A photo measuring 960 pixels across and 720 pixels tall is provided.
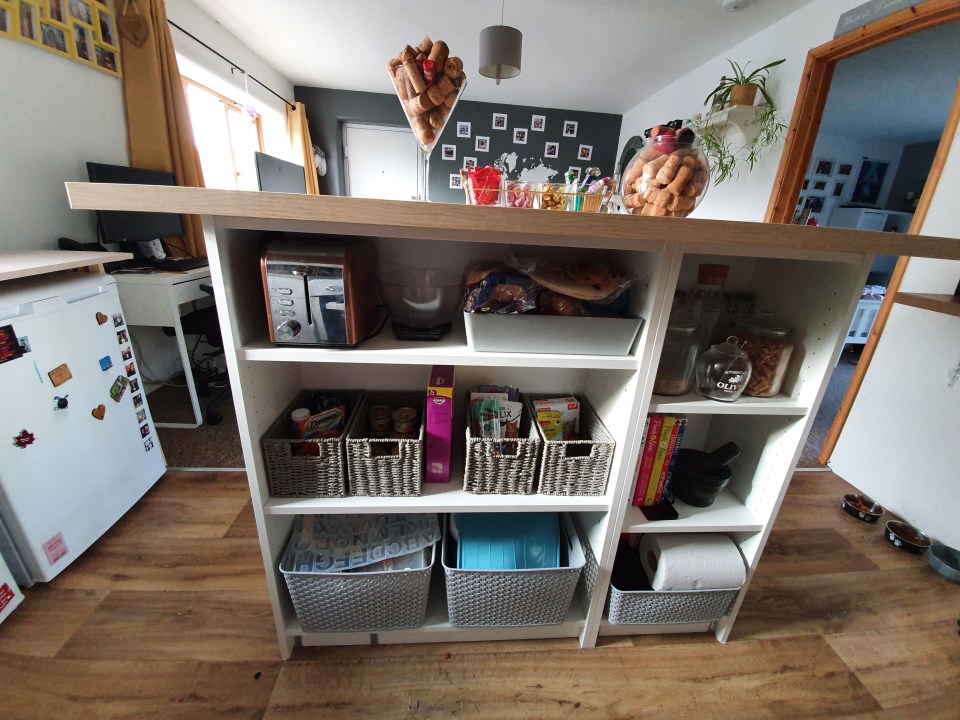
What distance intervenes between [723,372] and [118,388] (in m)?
1.73

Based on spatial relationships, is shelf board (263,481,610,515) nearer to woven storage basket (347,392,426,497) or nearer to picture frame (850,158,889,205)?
woven storage basket (347,392,426,497)

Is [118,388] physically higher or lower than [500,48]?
lower

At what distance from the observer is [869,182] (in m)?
4.28

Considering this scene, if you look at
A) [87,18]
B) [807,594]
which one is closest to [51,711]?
[807,594]

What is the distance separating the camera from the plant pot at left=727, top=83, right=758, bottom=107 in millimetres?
2156

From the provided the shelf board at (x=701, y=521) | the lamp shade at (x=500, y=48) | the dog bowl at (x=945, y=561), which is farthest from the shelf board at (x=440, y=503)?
the lamp shade at (x=500, y=48)

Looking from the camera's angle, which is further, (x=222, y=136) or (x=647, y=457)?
(x=222, y=136)

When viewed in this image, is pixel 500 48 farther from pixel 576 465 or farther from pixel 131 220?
pixel 576 465

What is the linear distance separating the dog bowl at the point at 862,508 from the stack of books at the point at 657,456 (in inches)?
46.9

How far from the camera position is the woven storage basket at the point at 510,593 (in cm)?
85

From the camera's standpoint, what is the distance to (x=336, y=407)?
874 millimetres

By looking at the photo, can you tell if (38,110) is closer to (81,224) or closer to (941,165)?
(81,224)

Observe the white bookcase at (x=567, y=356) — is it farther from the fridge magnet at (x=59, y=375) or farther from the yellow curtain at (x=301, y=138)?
the yellow curtain at (x=301, y=138)

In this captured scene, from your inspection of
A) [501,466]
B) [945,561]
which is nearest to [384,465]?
[501,466]
